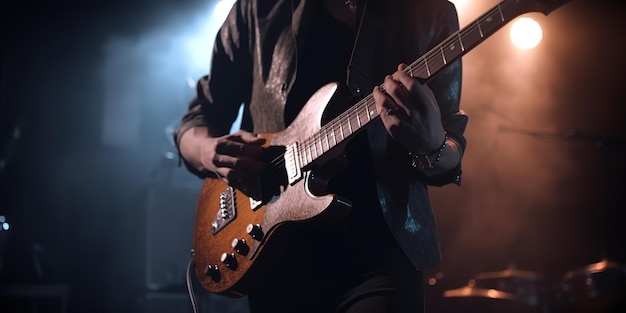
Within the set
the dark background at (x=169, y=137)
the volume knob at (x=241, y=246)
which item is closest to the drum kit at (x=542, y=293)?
the dark background at (x=169, y=137)

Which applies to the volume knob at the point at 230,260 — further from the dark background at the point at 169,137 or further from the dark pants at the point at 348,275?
the dark background at the point at 169,137

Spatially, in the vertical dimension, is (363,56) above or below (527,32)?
below

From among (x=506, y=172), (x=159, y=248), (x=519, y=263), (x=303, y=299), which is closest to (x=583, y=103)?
(x=506, y=172)

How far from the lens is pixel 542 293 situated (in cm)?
514

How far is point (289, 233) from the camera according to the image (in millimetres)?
1661

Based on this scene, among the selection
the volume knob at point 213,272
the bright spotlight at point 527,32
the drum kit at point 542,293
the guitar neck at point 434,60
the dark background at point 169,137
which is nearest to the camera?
the guitar neck at point 434,60

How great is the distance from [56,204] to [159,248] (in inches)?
54.7

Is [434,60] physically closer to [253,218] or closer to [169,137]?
[253,218]

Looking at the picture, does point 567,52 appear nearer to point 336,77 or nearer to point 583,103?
point 583,103

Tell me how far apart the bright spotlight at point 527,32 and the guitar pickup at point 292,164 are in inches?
168

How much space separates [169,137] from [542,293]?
11.1 feet

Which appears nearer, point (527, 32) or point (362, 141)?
point (362, 141)

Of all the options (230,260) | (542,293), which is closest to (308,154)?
(230,260)

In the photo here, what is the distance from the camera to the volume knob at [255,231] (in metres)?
1.71
